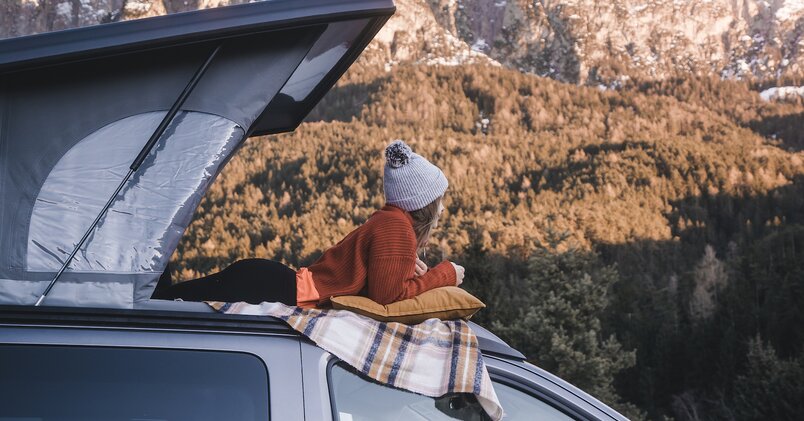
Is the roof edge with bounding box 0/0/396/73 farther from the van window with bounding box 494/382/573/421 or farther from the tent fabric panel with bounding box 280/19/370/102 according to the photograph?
the van window with bounding box 494/382/573/421

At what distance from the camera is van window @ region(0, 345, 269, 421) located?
1.49 metres

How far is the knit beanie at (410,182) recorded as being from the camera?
8.03ft

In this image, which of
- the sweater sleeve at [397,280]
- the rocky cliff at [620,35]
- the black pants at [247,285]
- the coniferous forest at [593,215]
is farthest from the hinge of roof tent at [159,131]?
the rocky cliff at [620,35]

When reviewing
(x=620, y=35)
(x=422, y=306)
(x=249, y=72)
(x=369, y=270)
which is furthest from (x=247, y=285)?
(x=620, y=35)

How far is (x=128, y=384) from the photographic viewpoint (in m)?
1.52

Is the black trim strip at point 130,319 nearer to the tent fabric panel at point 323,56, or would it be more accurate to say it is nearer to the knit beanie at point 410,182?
the tent fabric panel at point 323,56

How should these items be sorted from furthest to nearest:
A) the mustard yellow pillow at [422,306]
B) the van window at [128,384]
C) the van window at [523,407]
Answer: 1. the mustard yellow pillow at [422,306]
2. the van window at [523,407]
3. the van window at [128,384]

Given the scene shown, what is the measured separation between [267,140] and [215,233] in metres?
22.7

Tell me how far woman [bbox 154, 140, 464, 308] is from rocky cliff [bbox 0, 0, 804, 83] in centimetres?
13241

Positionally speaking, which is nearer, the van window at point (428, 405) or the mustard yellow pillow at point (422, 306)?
the van window at point (428, 405)

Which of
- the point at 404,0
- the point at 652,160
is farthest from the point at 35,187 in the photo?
the point at 404,0

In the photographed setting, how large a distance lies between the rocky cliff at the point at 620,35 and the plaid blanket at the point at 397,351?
437 ft

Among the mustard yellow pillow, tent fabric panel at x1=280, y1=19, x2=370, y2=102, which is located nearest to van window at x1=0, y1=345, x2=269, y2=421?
the mustard yellow pillow

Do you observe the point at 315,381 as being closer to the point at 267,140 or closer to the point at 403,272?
the point at 403,272
